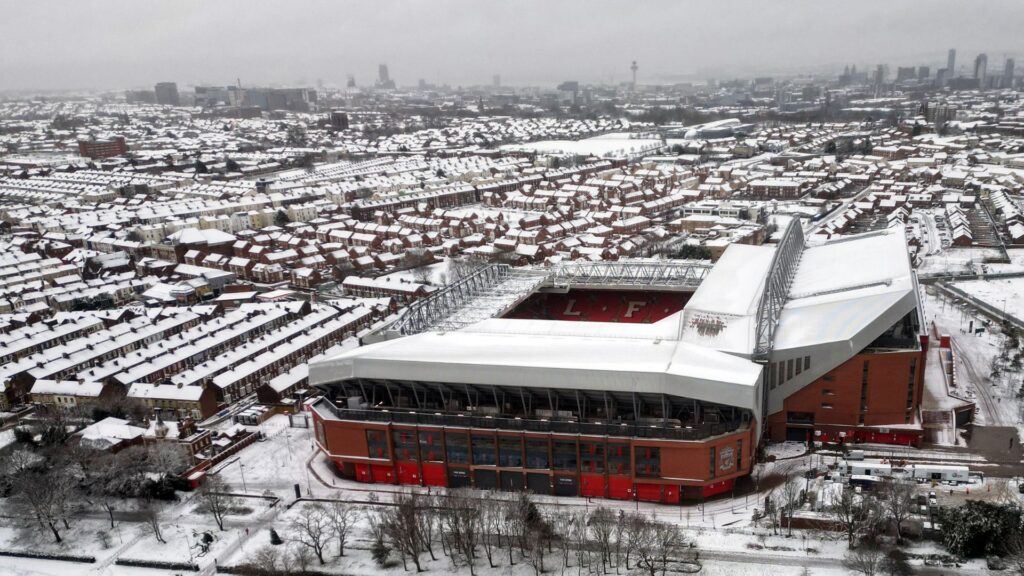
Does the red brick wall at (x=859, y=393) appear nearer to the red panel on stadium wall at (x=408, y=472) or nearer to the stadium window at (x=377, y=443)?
the red panel on stadium wall at (x=408, y=472)

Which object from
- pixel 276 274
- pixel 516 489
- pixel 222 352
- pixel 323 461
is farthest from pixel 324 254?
pixel 516 489

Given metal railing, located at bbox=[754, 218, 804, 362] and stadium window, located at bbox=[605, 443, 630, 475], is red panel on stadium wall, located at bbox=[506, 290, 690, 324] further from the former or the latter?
stadium window, located at bbox=[605, 443, 630, 475]

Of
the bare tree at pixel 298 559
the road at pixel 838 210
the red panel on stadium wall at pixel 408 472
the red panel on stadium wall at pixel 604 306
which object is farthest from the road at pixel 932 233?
the bare tree at pixel 298 559

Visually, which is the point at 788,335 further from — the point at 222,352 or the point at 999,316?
the point at 222,352

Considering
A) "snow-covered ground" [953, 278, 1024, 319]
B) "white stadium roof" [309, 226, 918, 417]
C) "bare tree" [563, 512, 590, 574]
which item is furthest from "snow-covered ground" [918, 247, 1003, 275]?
"bare tree" [563, 512, 590, 574]

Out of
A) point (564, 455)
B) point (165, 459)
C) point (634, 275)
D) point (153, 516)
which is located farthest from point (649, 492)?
point (165, 459)

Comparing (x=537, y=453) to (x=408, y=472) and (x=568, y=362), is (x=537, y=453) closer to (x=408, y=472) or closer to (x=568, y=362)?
(x=568, y=362)

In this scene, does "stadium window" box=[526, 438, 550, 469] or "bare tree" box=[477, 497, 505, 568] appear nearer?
"bare tree" box=[477, 497, 505, 568]
